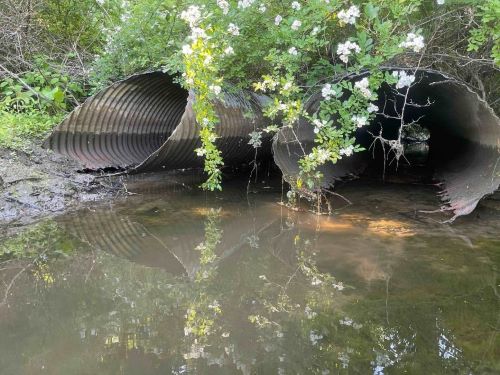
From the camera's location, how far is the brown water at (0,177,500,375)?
8.50 ft

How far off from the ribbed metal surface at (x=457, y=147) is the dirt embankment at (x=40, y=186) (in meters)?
2.32

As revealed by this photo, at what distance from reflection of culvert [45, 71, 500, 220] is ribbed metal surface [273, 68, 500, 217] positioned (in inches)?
0.6

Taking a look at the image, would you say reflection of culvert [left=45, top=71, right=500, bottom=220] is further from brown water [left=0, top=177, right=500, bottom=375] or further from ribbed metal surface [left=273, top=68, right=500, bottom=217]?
brown water [left=0, top=177, right=500, bottom=375]

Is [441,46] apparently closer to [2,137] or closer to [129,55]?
[129,55]

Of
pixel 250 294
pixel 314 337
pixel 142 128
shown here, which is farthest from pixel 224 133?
pixel 314 337

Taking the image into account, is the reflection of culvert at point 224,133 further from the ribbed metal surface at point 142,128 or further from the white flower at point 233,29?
the white flower at point 233,29

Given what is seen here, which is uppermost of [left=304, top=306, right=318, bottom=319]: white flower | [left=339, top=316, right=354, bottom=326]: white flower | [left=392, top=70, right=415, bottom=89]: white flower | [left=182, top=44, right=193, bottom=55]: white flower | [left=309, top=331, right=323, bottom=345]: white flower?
[left=182, top=44, right=193, bottom=55]: white flower

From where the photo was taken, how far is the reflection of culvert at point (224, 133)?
5.80m

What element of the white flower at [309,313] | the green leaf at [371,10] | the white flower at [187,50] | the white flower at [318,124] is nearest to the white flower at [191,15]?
the white flower at [187,50]

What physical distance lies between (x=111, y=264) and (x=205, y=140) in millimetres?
1923

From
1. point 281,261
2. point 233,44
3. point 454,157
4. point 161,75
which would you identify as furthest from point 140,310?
point 454,157

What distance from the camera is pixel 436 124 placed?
1098 cm

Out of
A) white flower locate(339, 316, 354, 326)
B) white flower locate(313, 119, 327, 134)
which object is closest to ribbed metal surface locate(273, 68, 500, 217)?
white flower locate(313, 119, 327, 134)

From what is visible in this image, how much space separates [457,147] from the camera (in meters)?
9.10
